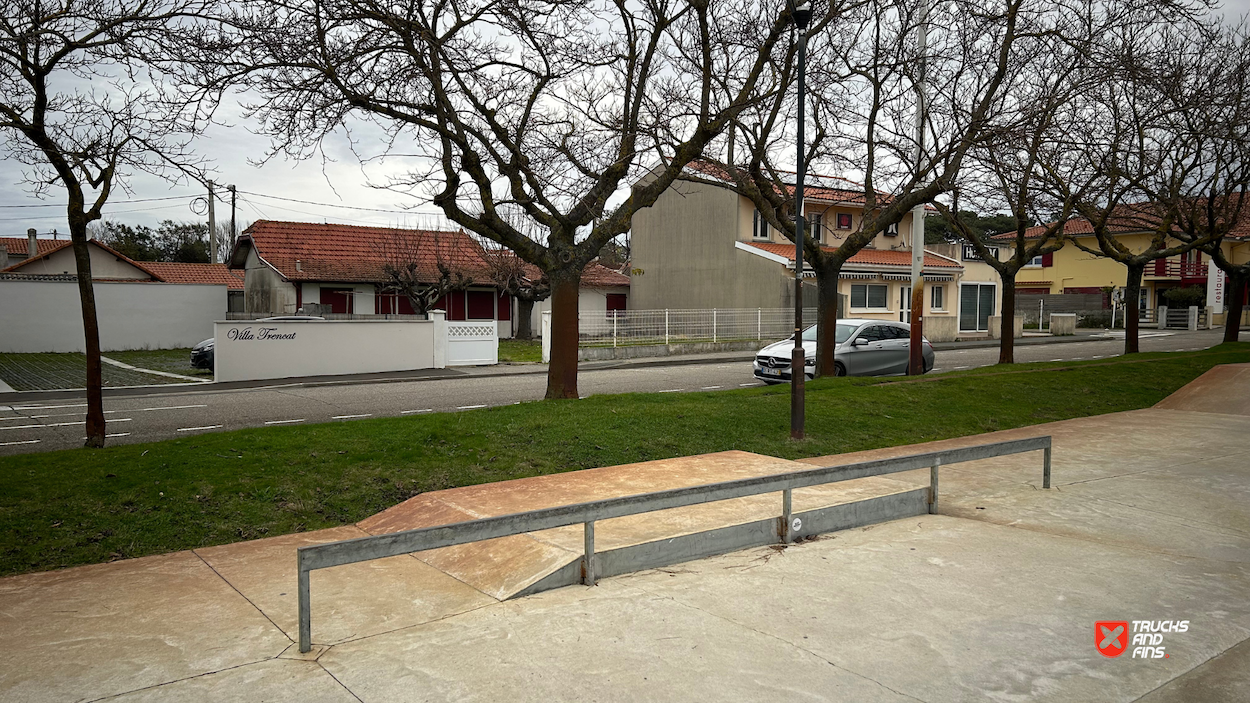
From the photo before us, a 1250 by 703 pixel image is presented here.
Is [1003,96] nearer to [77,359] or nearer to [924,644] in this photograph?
[924,644]

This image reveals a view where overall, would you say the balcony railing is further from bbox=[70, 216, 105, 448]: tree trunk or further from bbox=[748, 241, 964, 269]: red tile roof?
bbox=[70, 216, 105, 448]: tree trunk

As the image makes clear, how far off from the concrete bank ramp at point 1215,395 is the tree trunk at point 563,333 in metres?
11.2

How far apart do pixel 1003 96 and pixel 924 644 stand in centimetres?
1368

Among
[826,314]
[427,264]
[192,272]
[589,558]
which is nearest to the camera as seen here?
[589,558]

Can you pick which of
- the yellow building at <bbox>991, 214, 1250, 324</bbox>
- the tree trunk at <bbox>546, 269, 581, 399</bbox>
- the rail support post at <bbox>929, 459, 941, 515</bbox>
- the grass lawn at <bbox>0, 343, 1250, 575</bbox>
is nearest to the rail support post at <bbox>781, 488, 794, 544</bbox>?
the rail support post at <bbox>929, 459, 941, 515</bbox>

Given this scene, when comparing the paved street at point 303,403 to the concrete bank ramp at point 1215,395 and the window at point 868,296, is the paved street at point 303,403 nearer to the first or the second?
the concrete bank ramp at point 1215,395

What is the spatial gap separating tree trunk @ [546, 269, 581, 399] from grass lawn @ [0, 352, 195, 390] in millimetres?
12585

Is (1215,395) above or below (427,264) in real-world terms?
below

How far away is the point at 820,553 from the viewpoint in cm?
674

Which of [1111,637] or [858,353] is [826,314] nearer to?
[858,353]

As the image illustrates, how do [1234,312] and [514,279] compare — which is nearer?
[1234,312]

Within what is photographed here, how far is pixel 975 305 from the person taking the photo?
141 feet

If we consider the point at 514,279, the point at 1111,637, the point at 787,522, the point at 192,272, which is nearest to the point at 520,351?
the point at 514,279

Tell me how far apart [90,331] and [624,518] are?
5877 mm
